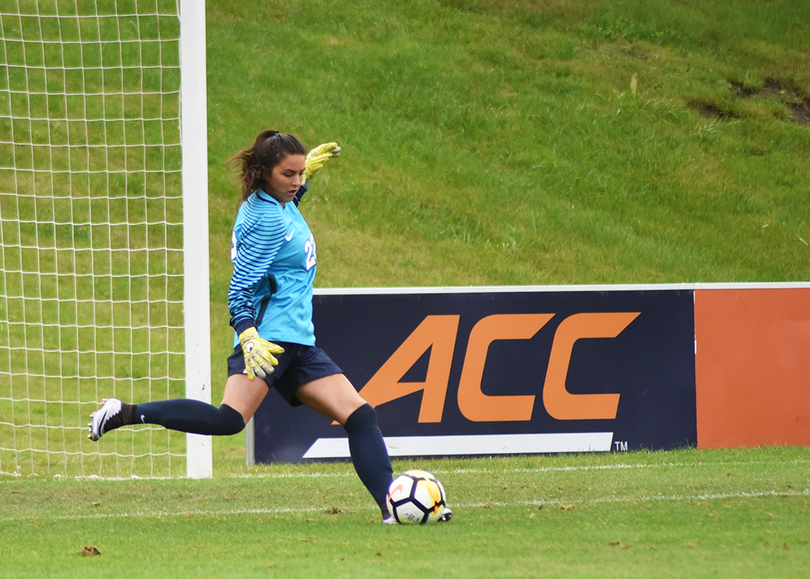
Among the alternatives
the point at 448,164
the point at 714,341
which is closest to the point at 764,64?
the point at 448,164

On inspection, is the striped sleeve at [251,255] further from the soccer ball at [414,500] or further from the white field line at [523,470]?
the white field line at [523,470]

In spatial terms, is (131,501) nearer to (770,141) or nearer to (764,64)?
(770,141)

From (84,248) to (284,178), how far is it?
8.39 m

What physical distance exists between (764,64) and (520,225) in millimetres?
8988

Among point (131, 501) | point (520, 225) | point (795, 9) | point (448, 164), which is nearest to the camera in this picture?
point (131, 501)

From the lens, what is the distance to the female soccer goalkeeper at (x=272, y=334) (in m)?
4.27

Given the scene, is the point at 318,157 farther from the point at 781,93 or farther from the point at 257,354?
the point at 781,93

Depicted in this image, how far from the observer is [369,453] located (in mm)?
4457

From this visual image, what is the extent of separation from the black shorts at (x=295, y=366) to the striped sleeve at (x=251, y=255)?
0.18m

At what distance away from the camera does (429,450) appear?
24.3 ft

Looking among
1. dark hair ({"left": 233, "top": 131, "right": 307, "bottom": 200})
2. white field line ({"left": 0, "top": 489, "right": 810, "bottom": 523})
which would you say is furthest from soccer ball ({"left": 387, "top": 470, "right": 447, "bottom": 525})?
dark hair ({"left": 233, "top": 131, "right": 307, "bottom": 200})

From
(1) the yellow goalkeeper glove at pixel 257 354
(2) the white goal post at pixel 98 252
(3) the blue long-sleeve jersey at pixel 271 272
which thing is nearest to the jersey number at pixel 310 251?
(3) the blue long-sleeve jersey at pixel 271 272

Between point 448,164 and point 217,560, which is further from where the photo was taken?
point 448,164

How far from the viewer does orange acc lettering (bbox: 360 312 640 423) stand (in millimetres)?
7449
